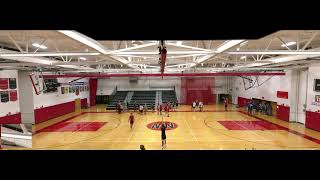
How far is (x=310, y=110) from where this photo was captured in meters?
17.1

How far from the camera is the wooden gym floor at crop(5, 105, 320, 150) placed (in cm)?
1241

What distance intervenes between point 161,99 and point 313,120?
18.9 metres

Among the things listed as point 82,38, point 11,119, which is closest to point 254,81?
point 82,38

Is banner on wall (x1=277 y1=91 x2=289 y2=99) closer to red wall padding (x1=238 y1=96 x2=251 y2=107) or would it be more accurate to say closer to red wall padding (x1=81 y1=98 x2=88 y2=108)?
red wall padding (x1=238 y1=96 x2=251 y2=107)

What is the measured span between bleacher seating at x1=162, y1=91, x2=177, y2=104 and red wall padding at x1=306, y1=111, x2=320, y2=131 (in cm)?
1693

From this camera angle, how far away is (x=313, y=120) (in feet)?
54.6

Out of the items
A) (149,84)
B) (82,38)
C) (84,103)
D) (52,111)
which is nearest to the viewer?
(82,38)

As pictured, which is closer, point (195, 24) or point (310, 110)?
point (195, 24)

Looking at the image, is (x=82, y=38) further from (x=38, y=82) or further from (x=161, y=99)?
(x=161, y=99)

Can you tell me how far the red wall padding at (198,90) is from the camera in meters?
33.5
